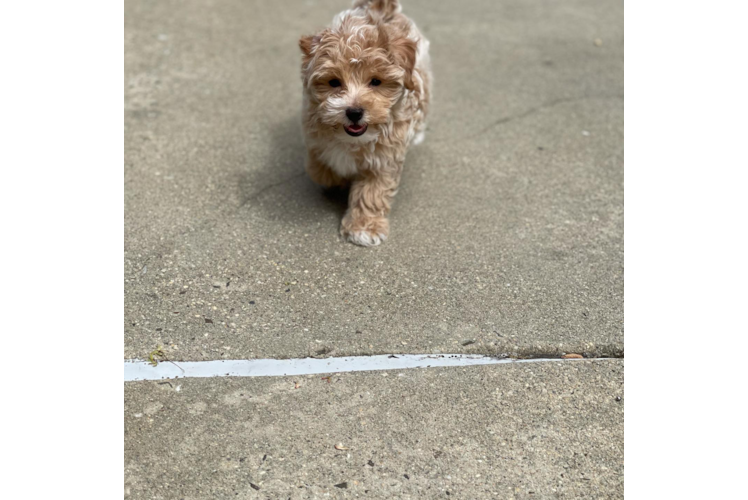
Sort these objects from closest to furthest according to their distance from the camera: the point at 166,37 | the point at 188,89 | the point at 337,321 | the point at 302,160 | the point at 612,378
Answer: the point at 612,378 < the point at 337,321 < the point at 302,160 < the point at 188,89 < the point at 166,37

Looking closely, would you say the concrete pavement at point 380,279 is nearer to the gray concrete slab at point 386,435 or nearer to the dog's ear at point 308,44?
the gray concrete slab at point 386,435

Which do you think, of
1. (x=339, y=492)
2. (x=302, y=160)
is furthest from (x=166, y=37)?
(x=339, y=492)

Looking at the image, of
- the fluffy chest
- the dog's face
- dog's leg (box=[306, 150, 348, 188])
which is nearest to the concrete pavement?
dog's leg (box=[306, 150, 348, 188])

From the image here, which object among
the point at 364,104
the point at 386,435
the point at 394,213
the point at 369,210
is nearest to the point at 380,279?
the point at 369,210

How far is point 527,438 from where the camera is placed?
112 inches

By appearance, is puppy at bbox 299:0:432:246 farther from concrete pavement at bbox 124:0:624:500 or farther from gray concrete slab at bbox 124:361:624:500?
gray concrete slab at bbox 124:361:624:500

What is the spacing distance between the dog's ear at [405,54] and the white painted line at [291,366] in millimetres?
1289

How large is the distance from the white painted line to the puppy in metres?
0.83

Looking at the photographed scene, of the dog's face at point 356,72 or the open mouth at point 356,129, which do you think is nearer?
the dog's face at point 356,72

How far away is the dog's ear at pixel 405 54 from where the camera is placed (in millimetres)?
3350

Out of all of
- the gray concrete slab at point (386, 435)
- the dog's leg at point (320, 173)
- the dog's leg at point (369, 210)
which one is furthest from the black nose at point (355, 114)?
the gray concrete slab at point (386, 435)

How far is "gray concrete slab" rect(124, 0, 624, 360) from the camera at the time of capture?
10.9 ft
